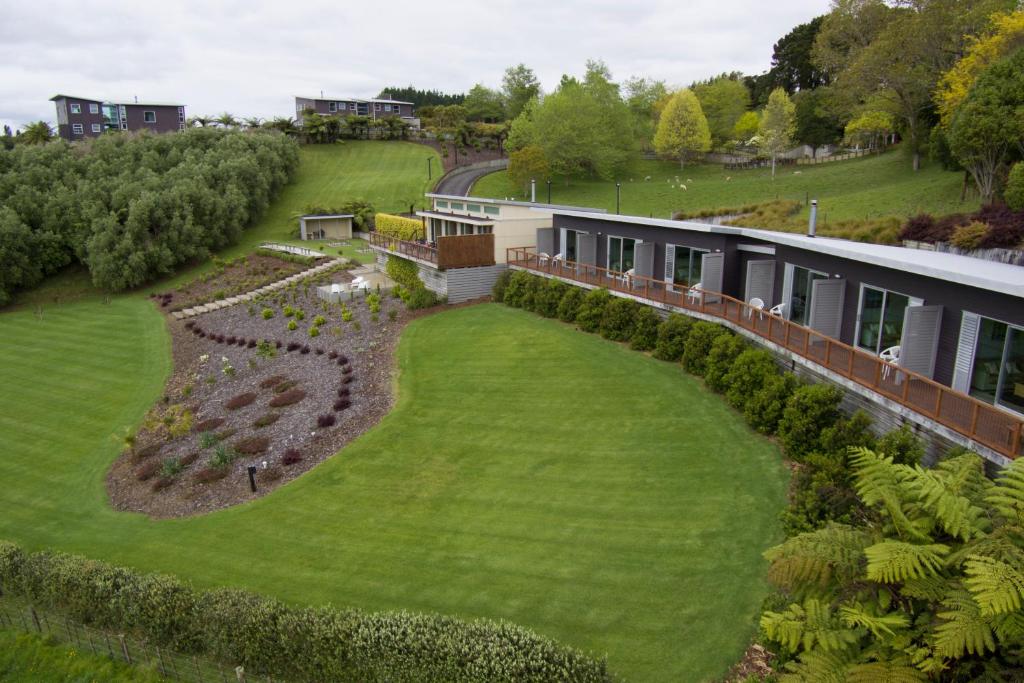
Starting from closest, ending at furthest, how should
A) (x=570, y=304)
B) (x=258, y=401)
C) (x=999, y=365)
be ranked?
(x=999, y=365) → (x=258, y=401) → (x=570, y=304)

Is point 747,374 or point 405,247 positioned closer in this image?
point 747,374

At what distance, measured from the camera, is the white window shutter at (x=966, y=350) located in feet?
46.3

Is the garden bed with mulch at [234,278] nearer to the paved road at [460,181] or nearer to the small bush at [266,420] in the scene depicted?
the small bush at [266,420]

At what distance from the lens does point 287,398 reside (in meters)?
25.3

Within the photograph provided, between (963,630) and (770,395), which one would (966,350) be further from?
(963,630)

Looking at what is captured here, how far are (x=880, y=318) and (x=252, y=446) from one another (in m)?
19.4

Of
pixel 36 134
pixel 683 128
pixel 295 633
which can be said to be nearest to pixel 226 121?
pixel 36 134

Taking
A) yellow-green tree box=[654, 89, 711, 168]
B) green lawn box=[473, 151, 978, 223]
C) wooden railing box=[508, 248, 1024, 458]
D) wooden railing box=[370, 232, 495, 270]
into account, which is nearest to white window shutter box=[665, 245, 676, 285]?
wooden railing box=[508, 248, 1024, 458]

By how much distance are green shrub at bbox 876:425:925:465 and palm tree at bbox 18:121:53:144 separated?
8486cm

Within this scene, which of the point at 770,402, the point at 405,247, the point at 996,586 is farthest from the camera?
the point at 405,247

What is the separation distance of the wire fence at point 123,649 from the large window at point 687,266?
19.7 m

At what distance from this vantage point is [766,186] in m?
61.9

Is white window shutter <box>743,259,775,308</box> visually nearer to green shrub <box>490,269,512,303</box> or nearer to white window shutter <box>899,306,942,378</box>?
white window shutter <box>899,306,942,378</box>

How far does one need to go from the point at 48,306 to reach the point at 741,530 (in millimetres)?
51152
